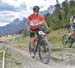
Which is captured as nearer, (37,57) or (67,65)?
(67,65)

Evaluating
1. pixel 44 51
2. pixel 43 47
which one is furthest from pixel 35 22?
pixel 44 51

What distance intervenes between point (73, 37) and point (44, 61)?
760 cm

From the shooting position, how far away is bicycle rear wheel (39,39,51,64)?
541 inches

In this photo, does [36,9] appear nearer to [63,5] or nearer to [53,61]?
[53,61]

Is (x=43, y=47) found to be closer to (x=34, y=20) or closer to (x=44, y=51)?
(x=44, y=51)

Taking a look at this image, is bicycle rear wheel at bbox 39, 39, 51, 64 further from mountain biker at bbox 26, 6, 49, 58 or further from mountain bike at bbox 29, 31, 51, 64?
mountain biker at bbox 26, 6, 49, 58

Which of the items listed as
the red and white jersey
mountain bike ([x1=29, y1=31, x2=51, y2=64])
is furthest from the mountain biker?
mountain bike ([x1=29, y1=31, x2=51, y2=64])

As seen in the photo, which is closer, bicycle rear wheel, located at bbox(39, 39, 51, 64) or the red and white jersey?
bicycle rear wheel, located at bbox(39, 39, 51, 64)

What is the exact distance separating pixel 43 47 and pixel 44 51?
0.16m

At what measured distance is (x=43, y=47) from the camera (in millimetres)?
14109

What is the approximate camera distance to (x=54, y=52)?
685 inches

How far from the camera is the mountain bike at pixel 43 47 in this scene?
1384 cm

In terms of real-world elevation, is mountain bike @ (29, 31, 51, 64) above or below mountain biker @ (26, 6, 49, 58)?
below

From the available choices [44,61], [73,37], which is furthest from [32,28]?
[73,37]
